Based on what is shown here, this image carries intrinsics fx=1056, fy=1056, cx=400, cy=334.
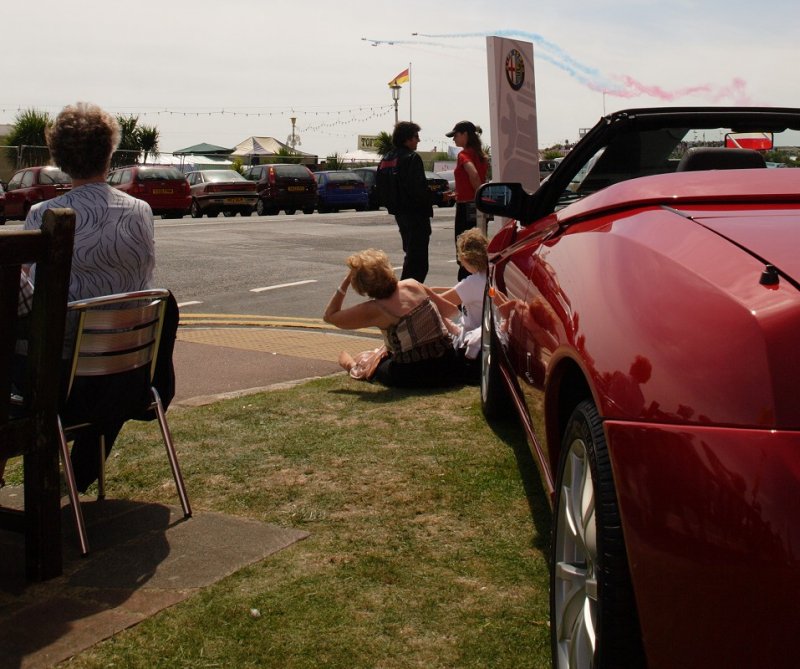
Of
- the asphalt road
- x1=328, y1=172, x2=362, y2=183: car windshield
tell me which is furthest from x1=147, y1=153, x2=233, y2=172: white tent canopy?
the asphalt road

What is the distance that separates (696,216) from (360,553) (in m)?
1.67

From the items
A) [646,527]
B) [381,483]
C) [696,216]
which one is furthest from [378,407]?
[646,527]

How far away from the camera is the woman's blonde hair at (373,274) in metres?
6.21

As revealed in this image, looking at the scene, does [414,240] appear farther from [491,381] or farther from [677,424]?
[677,424]

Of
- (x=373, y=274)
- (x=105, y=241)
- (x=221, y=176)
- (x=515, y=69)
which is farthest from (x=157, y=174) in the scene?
(x=105, y=241)

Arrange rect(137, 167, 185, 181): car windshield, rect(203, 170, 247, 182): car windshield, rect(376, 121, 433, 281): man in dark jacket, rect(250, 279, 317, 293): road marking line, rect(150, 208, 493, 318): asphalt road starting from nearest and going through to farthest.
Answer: rect(376, 121, 433, 281): man in dark jacket < rect(150, 208, 493, 318): asphalt road < rect(250, 279, 317, 293): road marking line < rect(137, 167, 185, 181): car windshield < rect(203, 170, 247, 182): car windshield

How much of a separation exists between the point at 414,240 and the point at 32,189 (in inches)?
928

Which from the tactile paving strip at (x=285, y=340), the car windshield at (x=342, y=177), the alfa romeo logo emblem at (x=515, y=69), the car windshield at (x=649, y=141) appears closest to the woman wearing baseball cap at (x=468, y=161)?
the alfa romeo logo emblem at (x=515, y=69)

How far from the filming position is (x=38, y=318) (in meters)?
3.19

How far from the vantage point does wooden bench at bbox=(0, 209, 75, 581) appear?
3098 millimetres

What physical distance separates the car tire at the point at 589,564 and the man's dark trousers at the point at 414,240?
7.48 metres

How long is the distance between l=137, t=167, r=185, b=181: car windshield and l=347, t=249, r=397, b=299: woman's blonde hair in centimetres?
2394

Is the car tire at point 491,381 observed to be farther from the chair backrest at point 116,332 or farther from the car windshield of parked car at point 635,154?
the chair backrest at point 116,332

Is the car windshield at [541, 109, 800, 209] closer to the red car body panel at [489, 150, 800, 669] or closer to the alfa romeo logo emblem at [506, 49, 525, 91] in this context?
the red car body panel at [489, 150, 800, 669]
